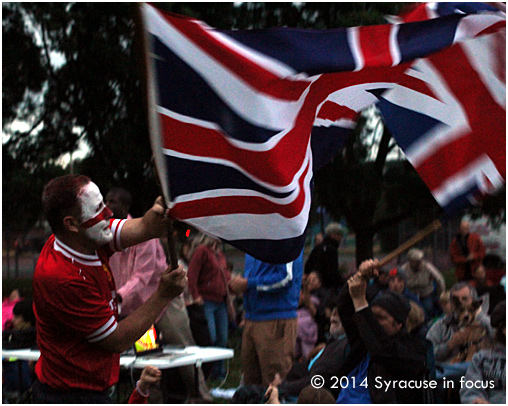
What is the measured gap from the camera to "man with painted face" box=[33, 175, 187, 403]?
10.3 feet

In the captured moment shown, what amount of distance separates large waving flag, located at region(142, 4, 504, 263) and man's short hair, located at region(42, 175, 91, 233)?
18.4 inches

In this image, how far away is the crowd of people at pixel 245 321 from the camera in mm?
3199

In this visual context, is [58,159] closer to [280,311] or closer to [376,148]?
[376,148]

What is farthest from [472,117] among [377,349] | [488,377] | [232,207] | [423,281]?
[423,281]

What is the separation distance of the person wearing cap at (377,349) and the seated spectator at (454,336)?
1.98 feet

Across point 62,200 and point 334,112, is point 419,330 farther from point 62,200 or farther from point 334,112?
Result: point 62,200

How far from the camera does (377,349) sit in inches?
177

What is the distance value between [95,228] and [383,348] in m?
2.15

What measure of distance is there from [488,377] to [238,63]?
2862 mm

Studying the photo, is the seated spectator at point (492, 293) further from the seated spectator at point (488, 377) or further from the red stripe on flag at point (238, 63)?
the red stripe on flag at point (238, 63)

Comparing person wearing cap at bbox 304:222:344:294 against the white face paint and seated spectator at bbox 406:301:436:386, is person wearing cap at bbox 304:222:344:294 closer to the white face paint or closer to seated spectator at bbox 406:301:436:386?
seated spectator at bbox 406:301:436:386

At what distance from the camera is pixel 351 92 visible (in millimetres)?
3715

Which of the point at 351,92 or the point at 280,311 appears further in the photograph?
the point at 280,311

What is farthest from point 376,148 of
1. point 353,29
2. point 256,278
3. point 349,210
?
point 353,29
